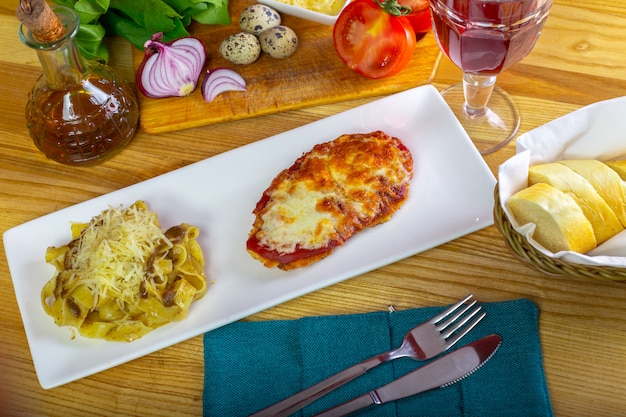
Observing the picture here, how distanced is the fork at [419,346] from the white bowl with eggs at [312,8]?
3.88ft

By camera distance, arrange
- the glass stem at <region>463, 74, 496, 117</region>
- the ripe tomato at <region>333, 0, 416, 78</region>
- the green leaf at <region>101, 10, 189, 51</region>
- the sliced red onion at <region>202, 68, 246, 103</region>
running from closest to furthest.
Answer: the glass stem at <region>463, 74, 496, 117</region>, the ripe tomato at <region>333, 0, 416, 78</region>, the sliced red onion at <region>202, 68, 246, 103</region>, the green leaf at <region>101, 10, 189, 51</region>

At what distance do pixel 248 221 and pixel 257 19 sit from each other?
81 cm

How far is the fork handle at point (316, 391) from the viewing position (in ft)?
5.83

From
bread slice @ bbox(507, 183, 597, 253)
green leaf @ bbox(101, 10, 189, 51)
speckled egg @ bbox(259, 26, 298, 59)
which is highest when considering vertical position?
bread slice @ bbox(507, 183, 597, 253)

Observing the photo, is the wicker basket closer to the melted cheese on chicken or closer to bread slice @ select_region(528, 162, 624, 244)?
bread slice @ select_region(528, 162, 624, 244)

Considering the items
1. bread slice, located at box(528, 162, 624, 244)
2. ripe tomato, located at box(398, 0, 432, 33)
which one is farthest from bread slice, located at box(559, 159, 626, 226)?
ripe tomato, located at box(398, 0, 432, 33)

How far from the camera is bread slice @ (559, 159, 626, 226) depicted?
1828 mm

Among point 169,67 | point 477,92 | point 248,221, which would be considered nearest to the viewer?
point 248,221

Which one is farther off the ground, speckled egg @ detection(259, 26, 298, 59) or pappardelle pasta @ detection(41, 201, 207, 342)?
speckled egg @ detection(259, 26, 298, 59)

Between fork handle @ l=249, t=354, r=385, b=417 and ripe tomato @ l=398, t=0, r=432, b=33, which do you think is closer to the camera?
fork handle @ l=249, t=354, r=385, b=417

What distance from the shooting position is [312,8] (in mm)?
2600

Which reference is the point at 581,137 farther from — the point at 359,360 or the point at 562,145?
the point at 359,360

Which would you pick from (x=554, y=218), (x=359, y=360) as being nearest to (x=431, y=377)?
(x=359, y=360)

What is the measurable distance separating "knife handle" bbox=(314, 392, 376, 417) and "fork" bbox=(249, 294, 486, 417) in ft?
0.21
